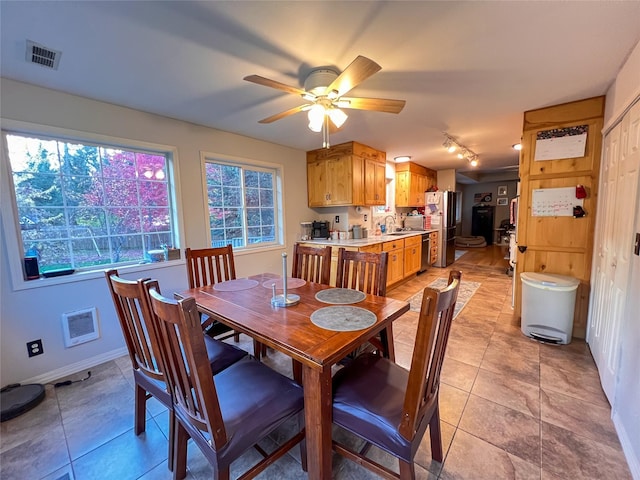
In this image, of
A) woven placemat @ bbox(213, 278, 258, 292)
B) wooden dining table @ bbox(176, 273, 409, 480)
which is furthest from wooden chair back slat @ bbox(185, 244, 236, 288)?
wooden dining table @ bbox(176, 273, 409, 480)

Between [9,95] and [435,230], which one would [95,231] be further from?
[435,230]

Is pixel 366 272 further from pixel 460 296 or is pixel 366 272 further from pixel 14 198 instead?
pixel 14 198

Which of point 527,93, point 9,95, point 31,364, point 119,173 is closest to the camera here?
point 9,95

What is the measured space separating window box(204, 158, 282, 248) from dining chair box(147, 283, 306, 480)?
2254 mm

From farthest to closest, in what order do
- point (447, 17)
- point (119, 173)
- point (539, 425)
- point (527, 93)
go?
point (119, 173)
point (527, 93)
point (539, 425)
point (447, 17)

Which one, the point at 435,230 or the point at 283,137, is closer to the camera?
the point at 283,137

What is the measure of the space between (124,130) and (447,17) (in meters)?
Answer: 2.71

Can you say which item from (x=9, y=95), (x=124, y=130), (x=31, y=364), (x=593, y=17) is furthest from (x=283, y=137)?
(x=31, y=364)

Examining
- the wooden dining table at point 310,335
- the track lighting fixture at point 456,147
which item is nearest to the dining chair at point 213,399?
the wooden dining table at point 310,335

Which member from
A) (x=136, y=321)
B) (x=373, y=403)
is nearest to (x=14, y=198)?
(x=136, y=321)

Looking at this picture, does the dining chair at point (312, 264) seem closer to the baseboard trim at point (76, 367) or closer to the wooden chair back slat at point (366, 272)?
the wooden chair back slat at point (366, 272)

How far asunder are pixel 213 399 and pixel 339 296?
100cm

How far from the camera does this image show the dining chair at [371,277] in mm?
1820

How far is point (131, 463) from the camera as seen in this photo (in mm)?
1411
